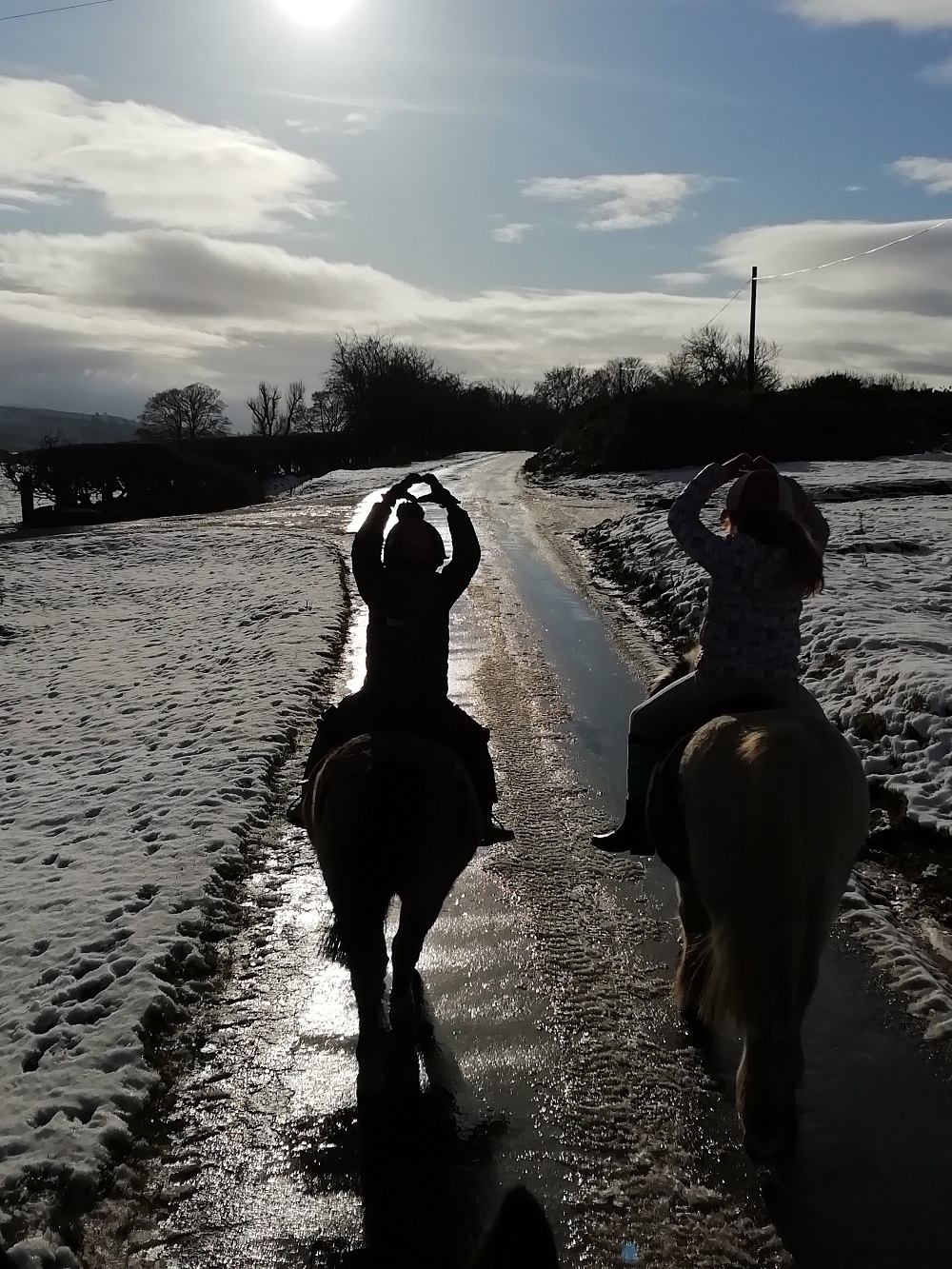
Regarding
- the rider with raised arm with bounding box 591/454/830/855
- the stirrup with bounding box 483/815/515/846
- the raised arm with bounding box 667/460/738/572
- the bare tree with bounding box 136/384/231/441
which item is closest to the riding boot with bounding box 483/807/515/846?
the stirrup with bounding box 483/815/515/846

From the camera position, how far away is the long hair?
13.4ft

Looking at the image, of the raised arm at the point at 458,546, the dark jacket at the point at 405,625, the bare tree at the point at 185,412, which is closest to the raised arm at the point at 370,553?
the dark jacket at the point at 405,625

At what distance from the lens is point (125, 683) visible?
10.5 m

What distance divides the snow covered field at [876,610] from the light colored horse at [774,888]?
9.66 feet

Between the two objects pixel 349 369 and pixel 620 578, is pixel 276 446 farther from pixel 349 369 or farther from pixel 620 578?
pixel 620 578

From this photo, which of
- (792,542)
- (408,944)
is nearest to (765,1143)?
(408,944)

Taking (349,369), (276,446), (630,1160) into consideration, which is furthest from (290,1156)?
(349,369)

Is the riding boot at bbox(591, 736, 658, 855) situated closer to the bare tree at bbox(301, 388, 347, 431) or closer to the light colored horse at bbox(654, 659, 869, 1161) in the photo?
the light colored horse at bbox(654, 659, 869, 1161)

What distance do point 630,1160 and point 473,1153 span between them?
1.78ft

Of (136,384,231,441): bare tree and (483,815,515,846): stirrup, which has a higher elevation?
(136,384,231,441): bare tree

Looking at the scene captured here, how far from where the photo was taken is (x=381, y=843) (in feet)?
11.9

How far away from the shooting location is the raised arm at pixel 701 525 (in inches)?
169

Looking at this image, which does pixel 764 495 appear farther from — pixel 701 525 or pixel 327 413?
pixel 327 413

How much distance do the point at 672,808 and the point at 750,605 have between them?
98 centimetres
